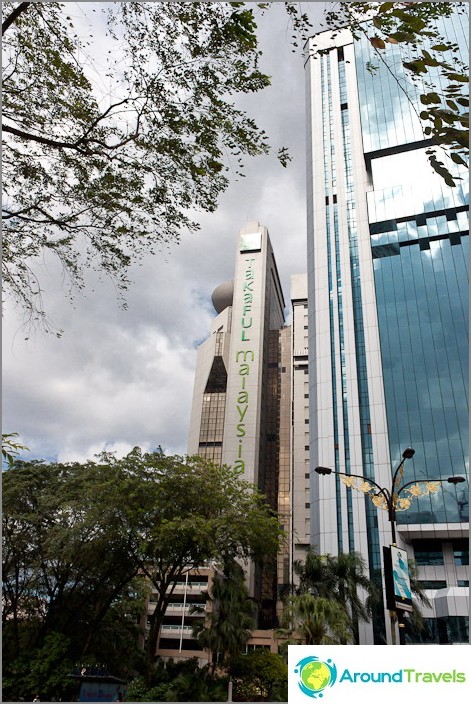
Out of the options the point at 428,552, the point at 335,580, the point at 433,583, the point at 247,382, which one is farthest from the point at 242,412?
the point at 335,580

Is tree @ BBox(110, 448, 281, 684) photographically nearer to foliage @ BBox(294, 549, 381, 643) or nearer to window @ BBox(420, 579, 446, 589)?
foliage @ BBox(294, 549, 381, 643)

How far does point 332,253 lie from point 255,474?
2969 cm

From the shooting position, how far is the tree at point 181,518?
2148 centimetres

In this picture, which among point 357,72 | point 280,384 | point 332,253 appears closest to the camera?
point 332,253

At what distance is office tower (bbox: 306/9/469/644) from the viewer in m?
46.2

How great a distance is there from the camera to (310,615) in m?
20.3

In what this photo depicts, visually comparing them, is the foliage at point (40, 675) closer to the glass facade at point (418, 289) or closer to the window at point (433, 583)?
the glass facade at point (418, 289)

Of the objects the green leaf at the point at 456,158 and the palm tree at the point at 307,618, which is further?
the palm tree at the point at 307,618

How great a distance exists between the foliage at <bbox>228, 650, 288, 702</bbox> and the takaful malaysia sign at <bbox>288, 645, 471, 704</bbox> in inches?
817

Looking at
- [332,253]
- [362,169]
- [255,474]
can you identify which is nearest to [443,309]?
[332,253]

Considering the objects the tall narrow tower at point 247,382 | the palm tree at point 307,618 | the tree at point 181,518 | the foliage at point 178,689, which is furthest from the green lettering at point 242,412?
the foliage at point 178,689

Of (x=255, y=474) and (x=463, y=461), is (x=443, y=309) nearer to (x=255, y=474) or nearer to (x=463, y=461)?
(x=463, y=461)

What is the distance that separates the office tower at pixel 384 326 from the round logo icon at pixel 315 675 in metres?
36.3

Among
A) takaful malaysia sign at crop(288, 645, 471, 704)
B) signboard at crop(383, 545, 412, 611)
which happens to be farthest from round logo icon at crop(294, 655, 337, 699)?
signboard at crop(383, 545, 412, 611)
